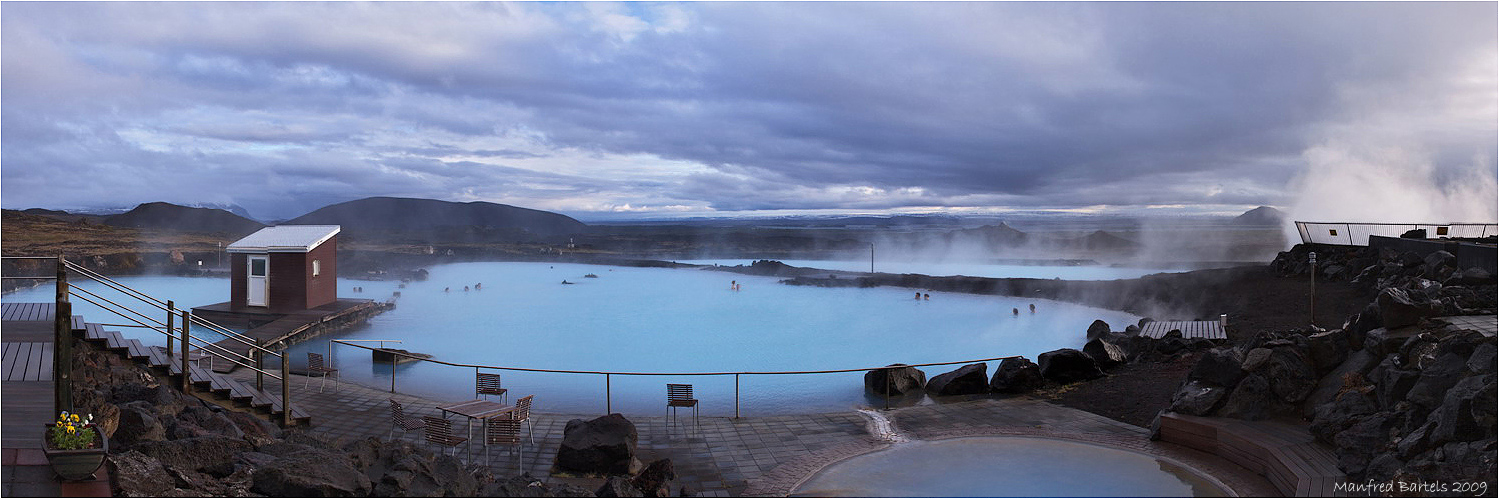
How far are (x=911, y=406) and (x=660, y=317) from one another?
69.3ft

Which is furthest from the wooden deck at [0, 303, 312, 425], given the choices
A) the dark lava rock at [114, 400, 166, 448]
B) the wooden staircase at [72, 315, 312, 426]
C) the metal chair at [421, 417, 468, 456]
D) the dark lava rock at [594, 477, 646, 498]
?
the dark lava rock at [594, 477, 646, 498]

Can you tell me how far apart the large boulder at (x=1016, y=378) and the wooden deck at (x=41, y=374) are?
32.2ft

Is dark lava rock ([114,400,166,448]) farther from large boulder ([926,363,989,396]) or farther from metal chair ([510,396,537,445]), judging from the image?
large boulder ([926,363,989,396])

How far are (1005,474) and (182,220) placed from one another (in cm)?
7642

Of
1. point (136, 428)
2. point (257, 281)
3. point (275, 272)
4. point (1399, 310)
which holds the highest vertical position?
point (275, 272)

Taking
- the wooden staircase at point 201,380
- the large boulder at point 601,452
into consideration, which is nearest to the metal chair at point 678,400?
the large boulder at point 601,452

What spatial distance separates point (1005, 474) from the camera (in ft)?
26.3

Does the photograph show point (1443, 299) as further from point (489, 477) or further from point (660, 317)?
point (660, 317)

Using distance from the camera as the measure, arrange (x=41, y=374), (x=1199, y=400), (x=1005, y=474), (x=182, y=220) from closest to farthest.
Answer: (x=41, y=374), (x=1005, y=474), (x=1199, y=400), (x=182, y=220)

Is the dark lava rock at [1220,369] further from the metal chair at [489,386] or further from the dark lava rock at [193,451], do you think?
the dark lava rock at [193,451]

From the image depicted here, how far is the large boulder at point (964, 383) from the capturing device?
12656mm

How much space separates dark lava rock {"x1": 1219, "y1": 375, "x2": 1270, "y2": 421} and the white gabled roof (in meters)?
21.5

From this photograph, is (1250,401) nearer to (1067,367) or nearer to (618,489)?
(1067,367)

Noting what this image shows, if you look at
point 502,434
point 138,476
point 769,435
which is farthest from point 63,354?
point 769,435
